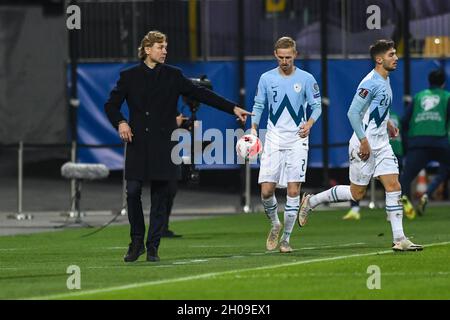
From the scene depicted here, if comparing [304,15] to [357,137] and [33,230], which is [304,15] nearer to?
[33,230]

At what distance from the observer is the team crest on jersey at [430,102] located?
81.2ft

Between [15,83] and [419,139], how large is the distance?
8855 millimetres

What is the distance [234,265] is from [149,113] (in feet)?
5.65

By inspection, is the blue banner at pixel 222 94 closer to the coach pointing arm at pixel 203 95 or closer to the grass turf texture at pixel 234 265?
the grass turf texture at pixel 234 265

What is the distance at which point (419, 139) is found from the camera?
81.4 ft

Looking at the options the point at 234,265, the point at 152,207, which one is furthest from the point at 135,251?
the point at 234,265

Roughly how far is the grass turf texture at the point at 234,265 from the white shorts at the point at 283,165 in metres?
0.79

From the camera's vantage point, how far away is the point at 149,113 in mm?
16094

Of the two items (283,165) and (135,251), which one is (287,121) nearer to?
(283,165)

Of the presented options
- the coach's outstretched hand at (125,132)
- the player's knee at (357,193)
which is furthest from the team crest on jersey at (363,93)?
the coach's outstretched hand at (125,132)

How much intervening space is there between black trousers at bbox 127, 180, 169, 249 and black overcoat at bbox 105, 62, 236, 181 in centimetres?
12

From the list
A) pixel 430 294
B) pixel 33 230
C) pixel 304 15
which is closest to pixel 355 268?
pixel 430 294

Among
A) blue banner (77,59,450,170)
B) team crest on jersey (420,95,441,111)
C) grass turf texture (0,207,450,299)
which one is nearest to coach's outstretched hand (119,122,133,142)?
grass turf texture (0,207,450,299)

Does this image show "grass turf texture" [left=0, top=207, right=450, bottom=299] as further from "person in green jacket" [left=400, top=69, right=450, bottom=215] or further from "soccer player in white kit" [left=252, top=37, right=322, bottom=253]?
"person in green jacket" [left=400, top=69, right=450, bottom=215]
